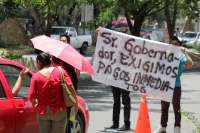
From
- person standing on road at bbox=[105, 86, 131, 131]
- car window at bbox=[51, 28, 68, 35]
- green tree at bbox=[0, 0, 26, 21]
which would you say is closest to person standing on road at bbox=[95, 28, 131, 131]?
person standing on road at bbox=[105, 86, 131, 131]

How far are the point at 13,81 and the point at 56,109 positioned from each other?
1179 millimetres

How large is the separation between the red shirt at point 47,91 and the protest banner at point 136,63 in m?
3.22

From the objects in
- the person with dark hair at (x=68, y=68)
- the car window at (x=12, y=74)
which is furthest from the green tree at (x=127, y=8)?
the car window at (x=12, y=74)

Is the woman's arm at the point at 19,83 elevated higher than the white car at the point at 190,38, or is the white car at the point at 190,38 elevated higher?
the woman's arm at the point at 19,83

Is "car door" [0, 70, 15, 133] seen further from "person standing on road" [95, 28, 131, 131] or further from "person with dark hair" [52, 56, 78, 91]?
"person standing on road" [95, 28, 131, 131]

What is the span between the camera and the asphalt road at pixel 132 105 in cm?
1038

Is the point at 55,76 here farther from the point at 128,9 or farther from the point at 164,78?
the point at 128,9

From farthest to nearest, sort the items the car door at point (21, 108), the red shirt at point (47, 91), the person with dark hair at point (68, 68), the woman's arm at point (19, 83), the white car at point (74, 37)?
the white car at point (74, 37)
the person with dark hair at point (68, 68)
the car door at point (21, 108)
the woman's arm at point (19, 83)
the red shirt at point (47, 91)

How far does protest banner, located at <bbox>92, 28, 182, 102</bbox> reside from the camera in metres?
9.09

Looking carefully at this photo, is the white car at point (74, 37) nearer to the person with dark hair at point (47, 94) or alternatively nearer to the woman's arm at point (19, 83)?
the woman's arm at point (19, 83)

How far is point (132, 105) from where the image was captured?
13.3 meters

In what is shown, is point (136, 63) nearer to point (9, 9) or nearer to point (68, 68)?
point (68, 68)

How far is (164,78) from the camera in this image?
9117 millimetres

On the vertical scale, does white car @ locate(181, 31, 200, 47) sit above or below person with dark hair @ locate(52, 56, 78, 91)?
below
